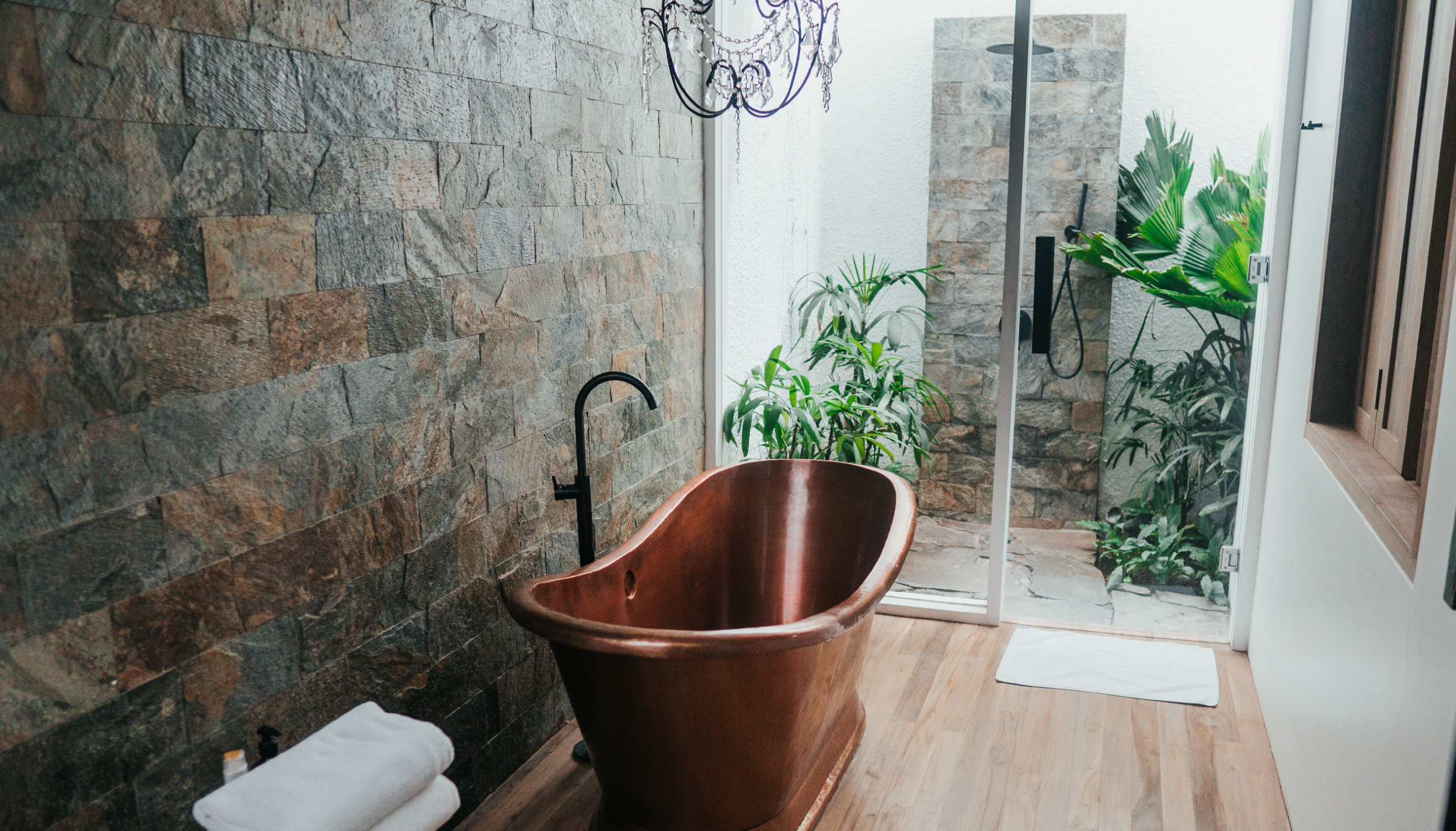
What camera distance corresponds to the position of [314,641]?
204 cm

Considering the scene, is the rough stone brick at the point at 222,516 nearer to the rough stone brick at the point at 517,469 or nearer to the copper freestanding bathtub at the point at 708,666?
the copper freestanding bathtub at the point at 708,666

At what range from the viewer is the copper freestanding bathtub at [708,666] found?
83.0 inches

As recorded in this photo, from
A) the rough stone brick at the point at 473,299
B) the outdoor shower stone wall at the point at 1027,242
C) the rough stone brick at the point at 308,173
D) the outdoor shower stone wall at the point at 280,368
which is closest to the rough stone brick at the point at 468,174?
the outdoor shower stone wall at the point at 280,368

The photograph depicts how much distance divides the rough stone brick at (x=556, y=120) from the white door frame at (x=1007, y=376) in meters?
1.51

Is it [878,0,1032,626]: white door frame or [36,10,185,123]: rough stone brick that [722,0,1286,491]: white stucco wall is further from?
[36,10,185,123]: rough stone brick

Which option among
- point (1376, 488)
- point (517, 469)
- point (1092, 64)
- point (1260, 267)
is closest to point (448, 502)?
point (517, 469)

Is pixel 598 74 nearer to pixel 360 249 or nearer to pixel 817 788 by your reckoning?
pixel 360 249

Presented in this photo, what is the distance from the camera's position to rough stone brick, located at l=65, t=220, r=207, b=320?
1547mm

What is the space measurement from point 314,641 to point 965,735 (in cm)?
183

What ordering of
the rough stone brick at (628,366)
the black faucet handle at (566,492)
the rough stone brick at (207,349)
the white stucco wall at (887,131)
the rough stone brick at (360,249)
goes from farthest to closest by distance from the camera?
the white stucco wall at (887,131) → the rough stone brick at (628,366) → the black faucet handle at (566,492) → the rough stone brick at (360,249) → the rough stone brick at (207,349)

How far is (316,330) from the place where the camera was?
2002 millimetres

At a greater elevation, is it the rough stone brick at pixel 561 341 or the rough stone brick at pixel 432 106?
the rough stone brick at pixel 432 106

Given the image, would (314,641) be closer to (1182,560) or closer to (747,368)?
(747,368)

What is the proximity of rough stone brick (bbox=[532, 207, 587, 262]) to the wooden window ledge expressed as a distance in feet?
6.41
